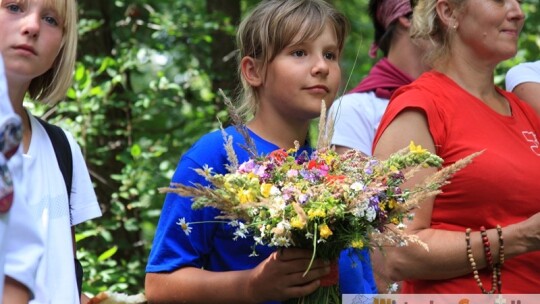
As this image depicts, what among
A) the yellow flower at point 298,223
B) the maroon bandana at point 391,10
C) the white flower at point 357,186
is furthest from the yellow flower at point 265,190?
the maroon bandana at point 391,10

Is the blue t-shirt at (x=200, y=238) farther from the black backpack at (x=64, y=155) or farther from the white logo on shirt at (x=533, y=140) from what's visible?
the white logo on shirt at (x=533, y=140)

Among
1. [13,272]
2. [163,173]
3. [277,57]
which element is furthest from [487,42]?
[163,173]

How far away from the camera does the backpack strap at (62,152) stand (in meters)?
3.31

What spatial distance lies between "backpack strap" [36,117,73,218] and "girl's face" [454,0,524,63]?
5.12ft

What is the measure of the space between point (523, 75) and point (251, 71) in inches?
49.3

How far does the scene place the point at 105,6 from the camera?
674cm

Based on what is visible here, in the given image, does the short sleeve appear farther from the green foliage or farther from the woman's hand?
the green foliage

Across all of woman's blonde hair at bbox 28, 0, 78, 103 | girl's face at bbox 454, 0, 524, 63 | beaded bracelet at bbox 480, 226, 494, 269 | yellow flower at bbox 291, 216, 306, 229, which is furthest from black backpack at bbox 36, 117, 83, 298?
girl's face at bbox 454, 0, 524, 63

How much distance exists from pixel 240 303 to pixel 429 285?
0.73 meters

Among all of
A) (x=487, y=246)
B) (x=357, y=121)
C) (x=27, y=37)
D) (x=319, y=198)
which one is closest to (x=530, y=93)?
(x=357, y=121)

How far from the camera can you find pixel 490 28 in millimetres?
3859

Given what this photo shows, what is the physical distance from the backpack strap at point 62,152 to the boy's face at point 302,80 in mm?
723

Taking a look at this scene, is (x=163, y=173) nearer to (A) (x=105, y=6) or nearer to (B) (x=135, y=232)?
(B) (x=135, y=232)

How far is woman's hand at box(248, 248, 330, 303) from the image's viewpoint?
120 inches
